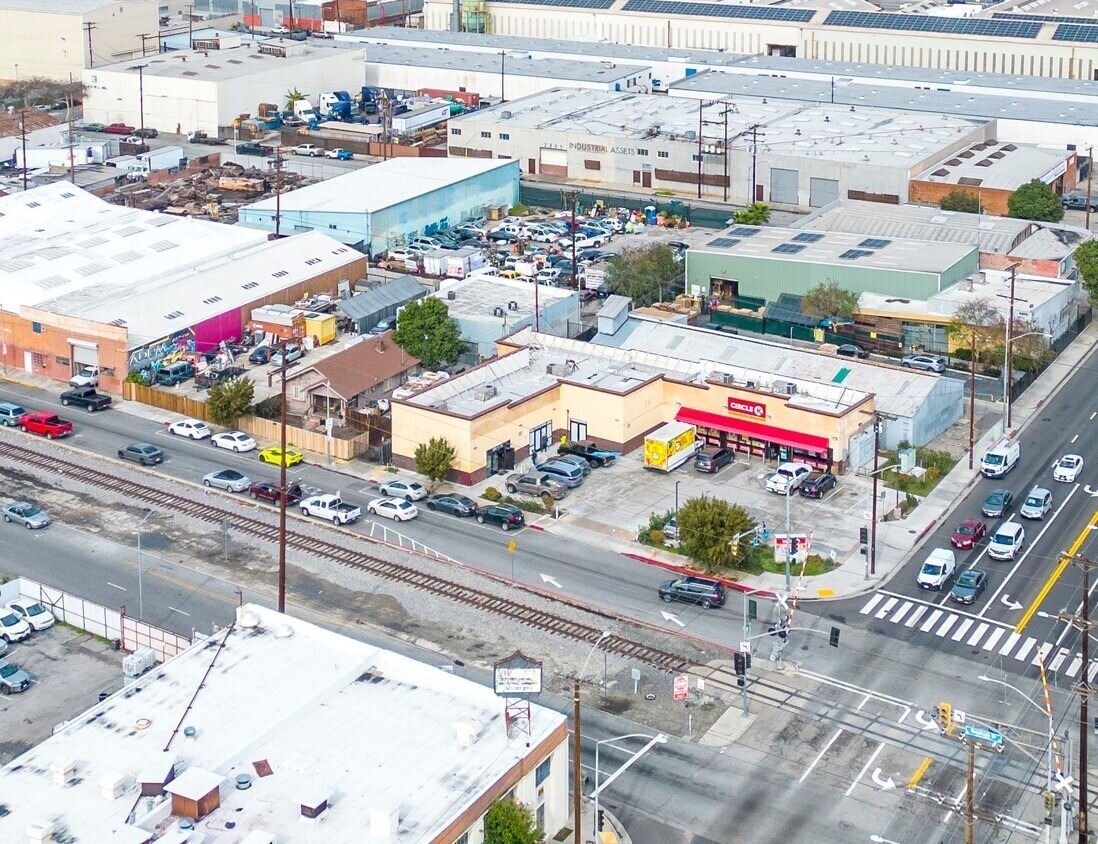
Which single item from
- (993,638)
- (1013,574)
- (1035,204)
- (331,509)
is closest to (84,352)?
(331,509)

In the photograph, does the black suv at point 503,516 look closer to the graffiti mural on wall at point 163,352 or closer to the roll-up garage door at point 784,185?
the graffiti mural on wall at point 163,352

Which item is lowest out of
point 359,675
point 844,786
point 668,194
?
point 844,786

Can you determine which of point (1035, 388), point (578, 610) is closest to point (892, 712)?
point (578, 610)

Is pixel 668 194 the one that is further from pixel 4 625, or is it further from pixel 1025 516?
pixel 4 625

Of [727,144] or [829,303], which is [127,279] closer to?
[829,303]

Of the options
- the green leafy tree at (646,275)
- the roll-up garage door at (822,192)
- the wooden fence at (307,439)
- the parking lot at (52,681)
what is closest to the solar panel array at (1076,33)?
the roll-up garage door at (822,192)
